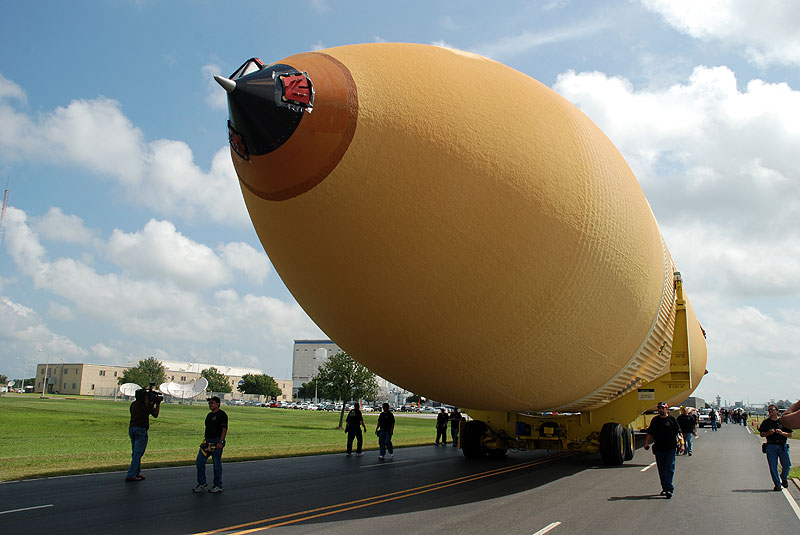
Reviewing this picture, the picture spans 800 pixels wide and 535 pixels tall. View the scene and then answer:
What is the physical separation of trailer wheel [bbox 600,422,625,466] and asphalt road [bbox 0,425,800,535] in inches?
9.9

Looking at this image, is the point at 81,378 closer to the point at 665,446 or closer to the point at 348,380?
the point at 348,380

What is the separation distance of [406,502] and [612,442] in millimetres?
5790

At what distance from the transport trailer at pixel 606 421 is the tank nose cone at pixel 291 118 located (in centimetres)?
846

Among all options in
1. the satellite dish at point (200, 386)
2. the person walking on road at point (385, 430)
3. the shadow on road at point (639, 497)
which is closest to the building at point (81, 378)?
the satellite dish at point (200, 386)

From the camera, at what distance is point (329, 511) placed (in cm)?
748

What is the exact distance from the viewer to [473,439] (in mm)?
13562

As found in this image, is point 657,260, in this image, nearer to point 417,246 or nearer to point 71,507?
point 417,246

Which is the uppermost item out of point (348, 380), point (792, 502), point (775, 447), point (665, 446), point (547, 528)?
point (348, 380)

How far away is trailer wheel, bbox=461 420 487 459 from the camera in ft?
44.1

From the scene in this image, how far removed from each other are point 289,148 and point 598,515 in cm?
Answer: 604

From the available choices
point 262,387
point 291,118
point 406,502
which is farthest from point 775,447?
point 262,387

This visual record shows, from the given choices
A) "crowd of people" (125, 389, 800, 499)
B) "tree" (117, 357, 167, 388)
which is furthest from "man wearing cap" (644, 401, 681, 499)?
"tree" (117, 357, 167, 388)

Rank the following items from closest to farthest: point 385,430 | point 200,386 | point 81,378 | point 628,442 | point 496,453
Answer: point 628,442 → point 496,453 → point 385,430 → point 200,386 → point 81,378

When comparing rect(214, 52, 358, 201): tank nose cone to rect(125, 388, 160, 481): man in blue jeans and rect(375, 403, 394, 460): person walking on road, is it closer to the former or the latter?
rect(125, 388, 160, 481): man in blue jeans
